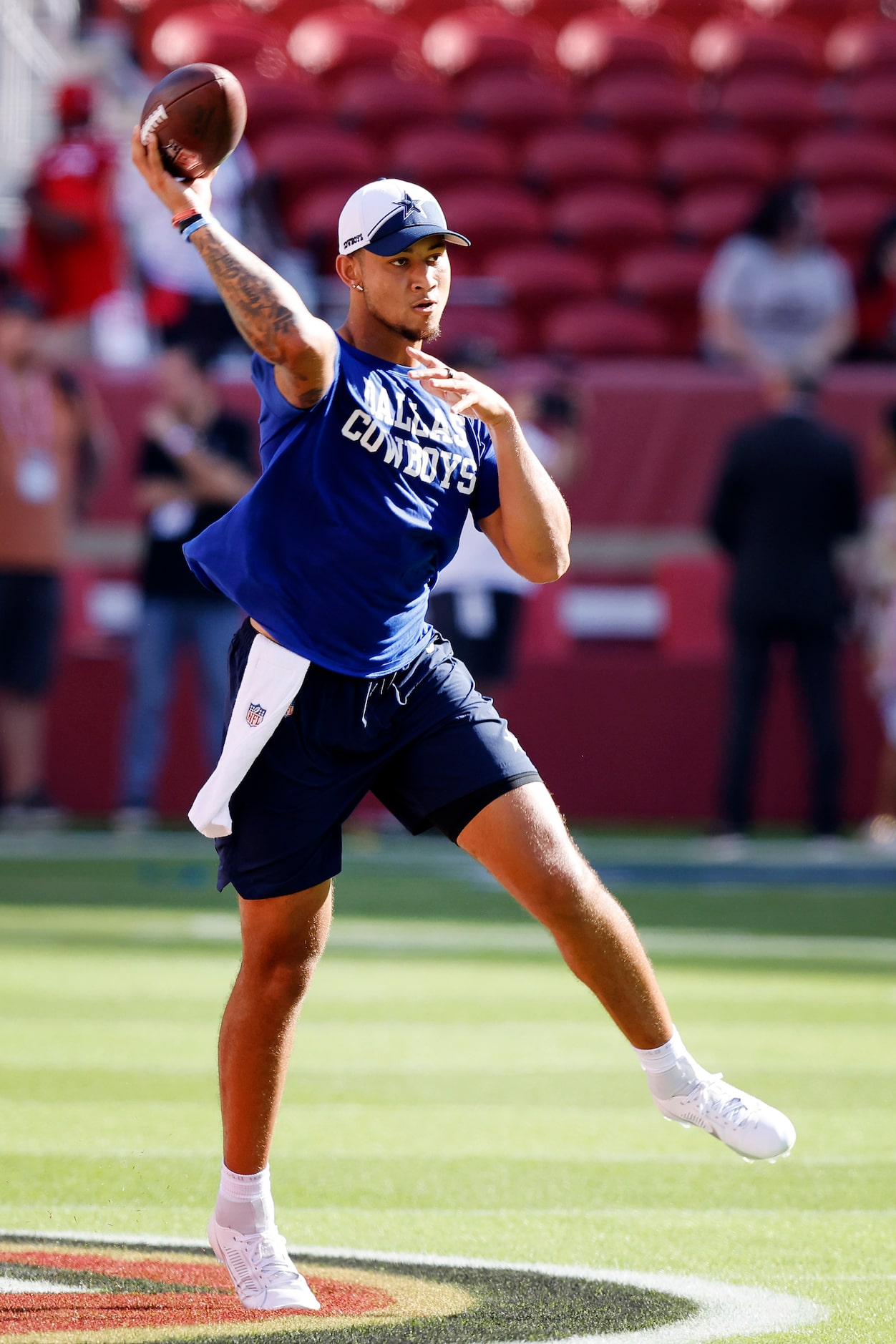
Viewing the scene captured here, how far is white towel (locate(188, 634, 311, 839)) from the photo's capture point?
407 cm

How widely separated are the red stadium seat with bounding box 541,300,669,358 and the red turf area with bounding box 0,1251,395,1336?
43.5 ft

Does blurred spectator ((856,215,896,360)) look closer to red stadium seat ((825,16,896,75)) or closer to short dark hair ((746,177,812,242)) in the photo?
short dark hair ((746,177,812,242))

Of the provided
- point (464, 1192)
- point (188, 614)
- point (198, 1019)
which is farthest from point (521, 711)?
point (464, 1192)

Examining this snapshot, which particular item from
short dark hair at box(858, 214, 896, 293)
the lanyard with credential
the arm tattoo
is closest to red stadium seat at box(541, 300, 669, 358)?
short dark hair at box(858, 214, 896, 293)

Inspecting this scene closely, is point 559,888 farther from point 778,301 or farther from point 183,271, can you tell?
point 183,271

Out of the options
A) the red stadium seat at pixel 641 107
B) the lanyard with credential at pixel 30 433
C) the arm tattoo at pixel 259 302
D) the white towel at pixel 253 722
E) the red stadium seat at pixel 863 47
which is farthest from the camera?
the red stadium seat at pixel 863 47

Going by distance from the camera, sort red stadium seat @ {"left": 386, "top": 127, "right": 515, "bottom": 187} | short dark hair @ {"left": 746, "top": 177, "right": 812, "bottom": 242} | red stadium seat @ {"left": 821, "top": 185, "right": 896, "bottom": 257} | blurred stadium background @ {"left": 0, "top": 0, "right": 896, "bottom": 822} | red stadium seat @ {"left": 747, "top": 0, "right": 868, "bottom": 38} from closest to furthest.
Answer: blurred stadium background @ {"left": 0, "top": 0, "right": 896, "bottom": 822} → short dark hair @ {"left": 746, "top": 177, "right": 812, "bottom": 242} → red stadium seat @ {"left": 821, "top": 185, "right": 896, "bottom": 257} → red stadium seat @ {"left": 386, "top": 127, "right": 515, "bottom": 187} → red stadium seat @ {"left": 747, "top": 0, "right": 868, "bottom": 38}

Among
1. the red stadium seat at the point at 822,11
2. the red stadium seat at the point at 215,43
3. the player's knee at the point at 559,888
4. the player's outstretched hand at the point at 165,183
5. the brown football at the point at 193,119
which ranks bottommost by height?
the player's knee at the point at 559,888

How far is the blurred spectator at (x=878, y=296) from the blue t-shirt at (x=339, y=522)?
506 inches

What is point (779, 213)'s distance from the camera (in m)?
14.9

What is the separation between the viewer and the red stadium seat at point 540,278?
59.0 feet

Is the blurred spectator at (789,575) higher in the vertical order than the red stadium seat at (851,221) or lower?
lower

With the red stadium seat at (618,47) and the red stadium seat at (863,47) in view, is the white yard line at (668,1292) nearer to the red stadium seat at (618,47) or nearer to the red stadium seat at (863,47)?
the red stadium seat at (618,47)

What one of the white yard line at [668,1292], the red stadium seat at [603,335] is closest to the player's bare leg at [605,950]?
the white yard line at [668,1292]
